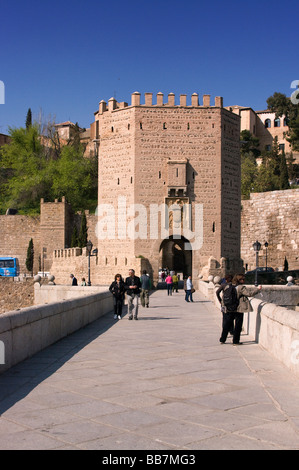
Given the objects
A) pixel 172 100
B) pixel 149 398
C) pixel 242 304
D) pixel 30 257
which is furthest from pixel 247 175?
pixel 149 398

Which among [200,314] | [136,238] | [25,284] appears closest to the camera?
[200,314]

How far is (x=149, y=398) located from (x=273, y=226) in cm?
4157

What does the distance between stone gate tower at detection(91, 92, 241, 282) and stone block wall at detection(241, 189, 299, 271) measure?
1172 cm

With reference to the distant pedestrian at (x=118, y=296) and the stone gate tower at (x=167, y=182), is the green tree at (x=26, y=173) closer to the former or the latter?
the stone gate tower at (x=167, y=182)

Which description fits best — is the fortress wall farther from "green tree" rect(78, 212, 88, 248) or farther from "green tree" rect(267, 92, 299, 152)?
"green tree" rect(267, 92, 299, 152)

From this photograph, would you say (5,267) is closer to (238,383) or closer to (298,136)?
(298,136)

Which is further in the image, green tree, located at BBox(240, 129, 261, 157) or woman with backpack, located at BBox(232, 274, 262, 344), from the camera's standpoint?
green tree, located at BBox(240, 129, 261, 157)

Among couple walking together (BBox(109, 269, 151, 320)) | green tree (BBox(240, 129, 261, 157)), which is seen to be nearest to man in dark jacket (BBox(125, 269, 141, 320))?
couple walking together (BBox(109, 269, 151, 320))

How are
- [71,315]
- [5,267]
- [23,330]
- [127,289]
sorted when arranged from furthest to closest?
1. [5,267]
2. [127,289]
3. [71,315]
4. [23,330]

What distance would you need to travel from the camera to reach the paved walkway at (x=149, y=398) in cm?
407

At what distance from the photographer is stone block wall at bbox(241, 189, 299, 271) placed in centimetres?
4447

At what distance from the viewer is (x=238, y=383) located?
605 cm

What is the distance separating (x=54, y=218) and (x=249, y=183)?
21.5 meters
